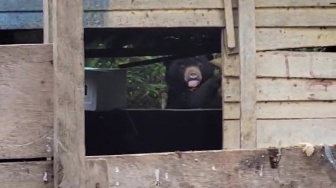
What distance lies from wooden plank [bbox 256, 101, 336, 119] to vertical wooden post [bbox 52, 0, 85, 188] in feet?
11.0

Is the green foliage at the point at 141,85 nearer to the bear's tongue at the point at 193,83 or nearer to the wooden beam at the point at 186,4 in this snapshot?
the bear's tongue at the point at 193,83

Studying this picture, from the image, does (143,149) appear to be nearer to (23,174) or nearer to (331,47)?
(331,47)

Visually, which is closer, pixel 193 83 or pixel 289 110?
pixel 289 110

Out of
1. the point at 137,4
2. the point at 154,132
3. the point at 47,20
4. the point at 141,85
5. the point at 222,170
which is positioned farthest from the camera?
the point at 141,85

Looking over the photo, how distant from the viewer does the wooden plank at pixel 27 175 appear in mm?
1917

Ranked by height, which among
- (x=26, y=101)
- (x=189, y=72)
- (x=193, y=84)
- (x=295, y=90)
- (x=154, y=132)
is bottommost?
(x=154, y=132)

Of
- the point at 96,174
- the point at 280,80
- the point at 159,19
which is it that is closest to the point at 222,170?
the point at 96,174

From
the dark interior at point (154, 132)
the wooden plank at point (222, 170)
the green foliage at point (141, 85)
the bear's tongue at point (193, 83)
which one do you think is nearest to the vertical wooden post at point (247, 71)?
the dark interior at point (154, 132)

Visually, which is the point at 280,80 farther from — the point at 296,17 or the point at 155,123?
the point at 155,123

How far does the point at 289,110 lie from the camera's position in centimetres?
527

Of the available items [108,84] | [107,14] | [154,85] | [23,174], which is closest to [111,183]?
[23,174]

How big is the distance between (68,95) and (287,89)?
3510 mm

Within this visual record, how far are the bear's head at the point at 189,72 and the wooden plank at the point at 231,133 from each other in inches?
70.2

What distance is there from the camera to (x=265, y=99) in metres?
5.18
